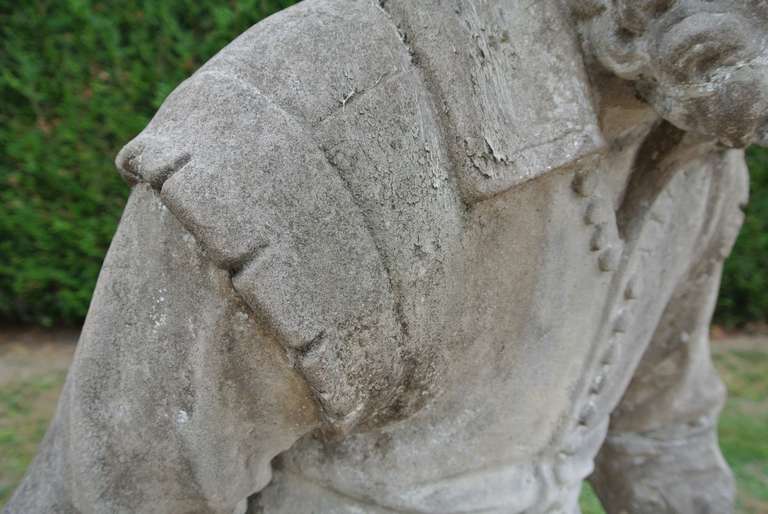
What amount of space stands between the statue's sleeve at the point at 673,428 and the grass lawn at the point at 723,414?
179cm

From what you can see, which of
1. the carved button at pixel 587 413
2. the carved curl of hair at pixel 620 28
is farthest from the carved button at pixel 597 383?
the carved curl of hair at pixel 620 28

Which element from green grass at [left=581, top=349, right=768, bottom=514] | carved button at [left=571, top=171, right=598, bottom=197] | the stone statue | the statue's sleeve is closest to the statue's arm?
the stone statue

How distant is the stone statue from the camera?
857 mm

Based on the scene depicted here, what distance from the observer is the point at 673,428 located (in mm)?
1659

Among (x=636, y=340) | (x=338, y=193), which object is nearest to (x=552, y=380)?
(x=636, y=340)

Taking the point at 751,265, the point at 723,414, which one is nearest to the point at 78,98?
the point at 723,414

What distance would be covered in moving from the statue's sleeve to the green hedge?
10.6 feet

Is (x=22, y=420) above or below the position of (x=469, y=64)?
below

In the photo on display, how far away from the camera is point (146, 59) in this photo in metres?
4.36

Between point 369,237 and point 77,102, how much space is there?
3999 mm

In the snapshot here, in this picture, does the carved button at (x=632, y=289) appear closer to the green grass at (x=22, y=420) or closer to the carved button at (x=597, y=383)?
the carved button at (x=597, y=383)

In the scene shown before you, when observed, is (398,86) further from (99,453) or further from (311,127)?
(99,453)

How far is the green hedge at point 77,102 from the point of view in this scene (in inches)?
171

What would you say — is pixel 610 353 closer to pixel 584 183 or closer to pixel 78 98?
pixel 584 183
